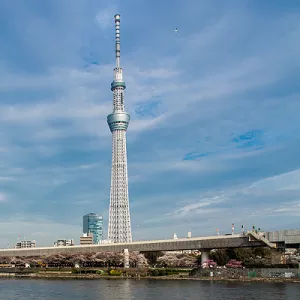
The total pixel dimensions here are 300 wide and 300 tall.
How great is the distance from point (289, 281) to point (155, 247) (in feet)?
141

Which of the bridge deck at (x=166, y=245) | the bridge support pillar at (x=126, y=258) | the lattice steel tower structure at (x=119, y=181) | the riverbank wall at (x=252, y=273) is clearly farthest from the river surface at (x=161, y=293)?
the lattice steel tower structure at (x=119, y=181)

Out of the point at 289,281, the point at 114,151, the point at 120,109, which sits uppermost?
the point at 120,109

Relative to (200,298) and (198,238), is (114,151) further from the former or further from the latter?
(200,298)

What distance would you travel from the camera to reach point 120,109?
196125mm

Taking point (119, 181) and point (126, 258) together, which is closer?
point (126, 258)

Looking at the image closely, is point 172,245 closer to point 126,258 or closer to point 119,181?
point 126,258

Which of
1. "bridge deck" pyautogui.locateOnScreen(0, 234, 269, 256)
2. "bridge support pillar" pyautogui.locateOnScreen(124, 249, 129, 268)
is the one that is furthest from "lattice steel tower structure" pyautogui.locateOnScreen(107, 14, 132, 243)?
"bridge support pillar" pyautogui.locateOnScreen(124, 249, 129, 268)

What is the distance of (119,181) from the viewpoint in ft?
612

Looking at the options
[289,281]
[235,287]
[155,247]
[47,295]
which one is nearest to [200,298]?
[235,287]

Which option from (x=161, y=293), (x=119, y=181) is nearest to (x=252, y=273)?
(x=161, y=293)

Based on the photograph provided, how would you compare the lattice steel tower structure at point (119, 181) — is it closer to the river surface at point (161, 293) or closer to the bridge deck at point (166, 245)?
the bridge deck at point (166, 245)

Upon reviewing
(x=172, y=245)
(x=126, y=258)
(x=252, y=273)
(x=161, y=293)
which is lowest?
(x=161, y=293)

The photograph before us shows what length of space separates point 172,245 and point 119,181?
83.8 meters

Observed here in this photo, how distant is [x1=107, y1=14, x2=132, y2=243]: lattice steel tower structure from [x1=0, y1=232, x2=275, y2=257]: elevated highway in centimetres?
5619
